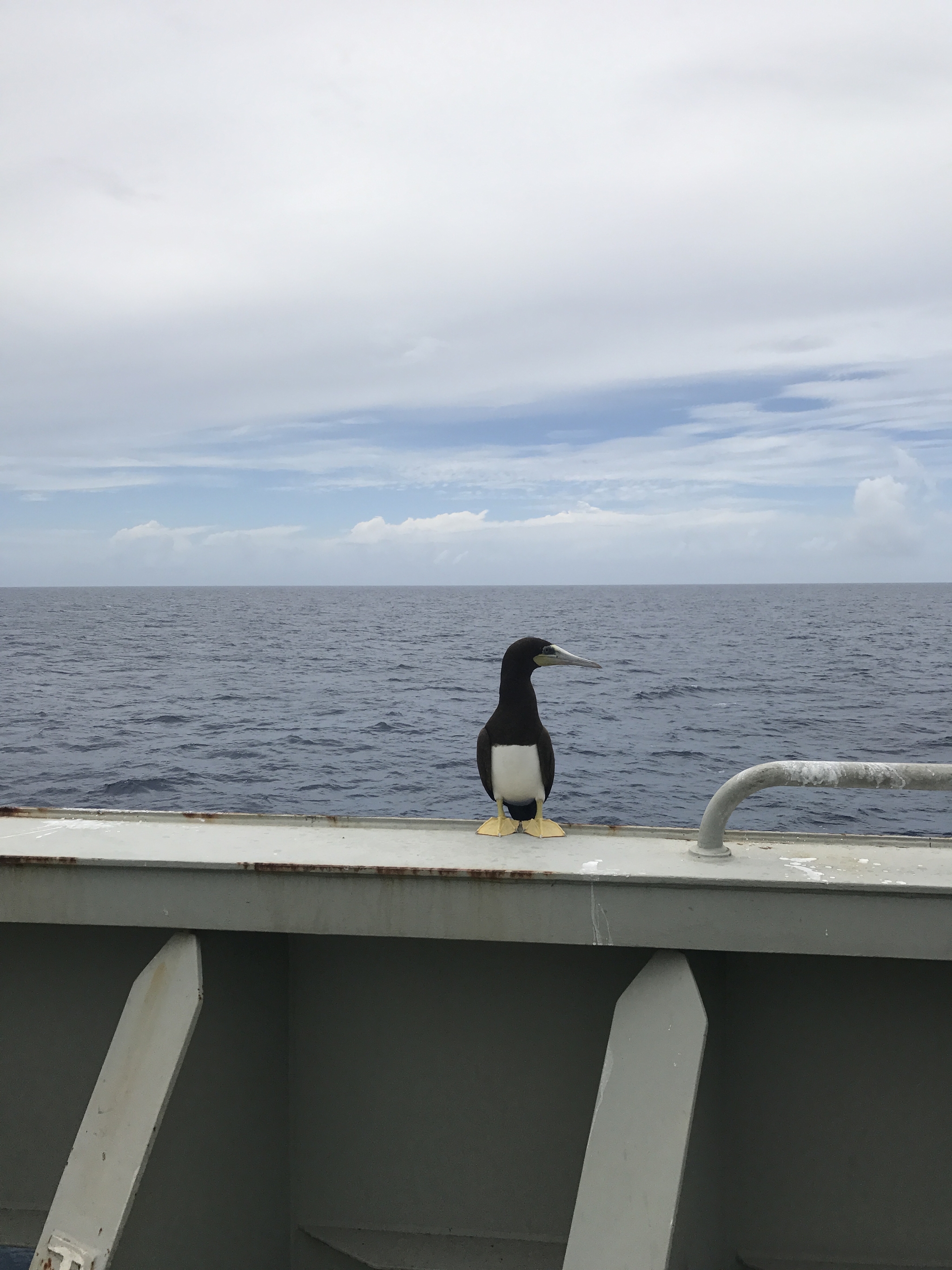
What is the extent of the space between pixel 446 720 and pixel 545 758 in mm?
24627

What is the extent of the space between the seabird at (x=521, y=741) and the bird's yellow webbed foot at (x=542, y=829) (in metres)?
0.15

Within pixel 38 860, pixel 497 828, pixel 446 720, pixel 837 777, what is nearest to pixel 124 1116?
pixel 38 860

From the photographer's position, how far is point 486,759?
3287 mm

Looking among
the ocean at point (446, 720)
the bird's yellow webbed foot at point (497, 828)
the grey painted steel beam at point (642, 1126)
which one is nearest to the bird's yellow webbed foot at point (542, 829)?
the bird's yellow webbed foot at point (497, 828)

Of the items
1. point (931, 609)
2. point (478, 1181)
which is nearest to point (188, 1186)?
point (478, 1181)

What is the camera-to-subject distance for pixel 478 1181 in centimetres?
282

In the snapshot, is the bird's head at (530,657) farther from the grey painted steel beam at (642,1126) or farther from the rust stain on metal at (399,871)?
the grey painted steel beam at (642,1126)

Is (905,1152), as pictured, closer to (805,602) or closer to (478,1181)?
(478,1181)

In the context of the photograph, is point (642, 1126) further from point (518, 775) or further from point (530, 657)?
point (530, 657)

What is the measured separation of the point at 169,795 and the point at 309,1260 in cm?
1547

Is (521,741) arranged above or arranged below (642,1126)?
above

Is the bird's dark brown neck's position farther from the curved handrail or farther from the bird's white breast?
the curved handrail

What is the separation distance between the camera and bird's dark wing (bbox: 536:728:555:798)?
3.16 m

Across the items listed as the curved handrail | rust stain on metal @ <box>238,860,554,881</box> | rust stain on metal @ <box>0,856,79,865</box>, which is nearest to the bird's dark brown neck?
rust stain on metal @ <box>238,860,554,881</box>
